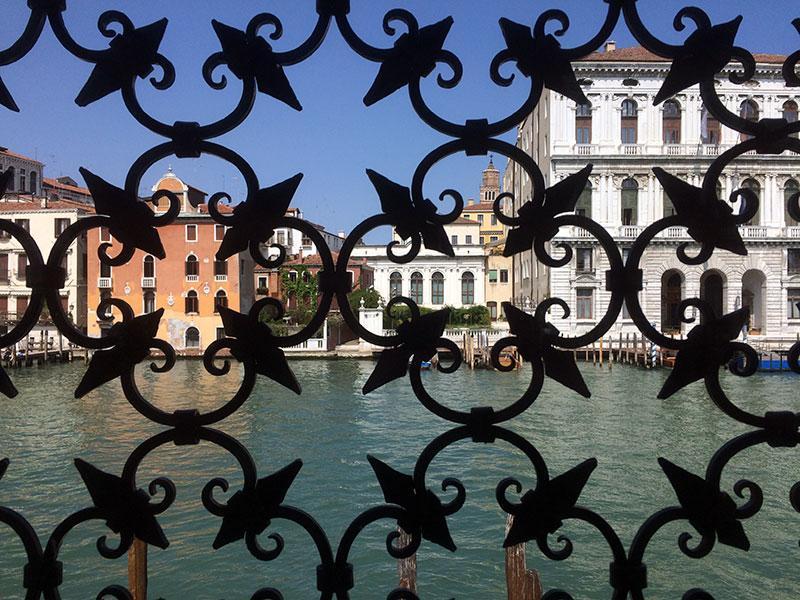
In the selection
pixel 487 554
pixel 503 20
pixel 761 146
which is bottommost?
pixel 487 554

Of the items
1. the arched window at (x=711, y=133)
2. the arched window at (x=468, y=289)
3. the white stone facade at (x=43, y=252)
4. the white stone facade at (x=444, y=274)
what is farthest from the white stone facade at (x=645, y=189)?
the white stone facade at (x=43, y=252)

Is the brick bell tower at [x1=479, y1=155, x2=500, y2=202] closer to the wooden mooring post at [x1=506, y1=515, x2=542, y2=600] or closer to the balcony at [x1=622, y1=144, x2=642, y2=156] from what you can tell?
the balcony at [x1=622, y1=144, x2=642, y2=156]

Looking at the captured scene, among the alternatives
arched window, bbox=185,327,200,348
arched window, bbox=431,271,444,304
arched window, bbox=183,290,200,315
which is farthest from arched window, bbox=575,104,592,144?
arched window, bbox=185,327,200,348

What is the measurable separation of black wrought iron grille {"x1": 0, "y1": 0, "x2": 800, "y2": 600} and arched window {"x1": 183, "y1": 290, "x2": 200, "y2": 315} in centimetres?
2561

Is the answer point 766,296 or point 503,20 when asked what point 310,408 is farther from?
point 766,296

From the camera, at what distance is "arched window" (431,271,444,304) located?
114ft

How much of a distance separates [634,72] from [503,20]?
26532 mm

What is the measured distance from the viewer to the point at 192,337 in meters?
26.4

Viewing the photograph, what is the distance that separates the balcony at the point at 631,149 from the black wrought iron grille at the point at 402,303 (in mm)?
26971

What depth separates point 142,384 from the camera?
2148 centimetres

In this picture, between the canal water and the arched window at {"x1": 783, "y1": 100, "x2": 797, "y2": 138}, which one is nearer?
the canal water

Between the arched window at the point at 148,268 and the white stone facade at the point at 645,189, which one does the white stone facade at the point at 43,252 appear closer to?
the arched window at the point at 148,268

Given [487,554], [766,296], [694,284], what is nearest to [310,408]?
[487,554]

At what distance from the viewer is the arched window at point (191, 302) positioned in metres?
25.9
